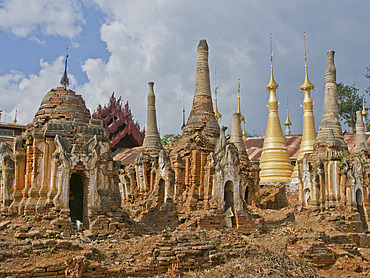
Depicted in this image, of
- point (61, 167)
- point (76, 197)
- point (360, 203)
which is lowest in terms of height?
point (360, 203)

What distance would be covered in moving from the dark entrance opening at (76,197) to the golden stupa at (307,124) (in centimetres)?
1801

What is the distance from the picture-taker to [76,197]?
1520 centimetres

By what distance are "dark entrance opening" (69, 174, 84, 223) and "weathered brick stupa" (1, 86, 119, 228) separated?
9.7 inches

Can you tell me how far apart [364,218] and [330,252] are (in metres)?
8.27

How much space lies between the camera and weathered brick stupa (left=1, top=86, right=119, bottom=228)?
1347 centimetres

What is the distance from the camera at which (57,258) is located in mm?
10102

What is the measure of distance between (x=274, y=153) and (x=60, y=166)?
20537 mm

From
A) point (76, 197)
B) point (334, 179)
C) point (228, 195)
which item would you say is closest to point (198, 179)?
point (228, 195)

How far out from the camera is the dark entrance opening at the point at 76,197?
49.2 feet

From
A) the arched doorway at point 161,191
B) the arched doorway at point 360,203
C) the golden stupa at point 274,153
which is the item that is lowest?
the arched doorway at point 360,203

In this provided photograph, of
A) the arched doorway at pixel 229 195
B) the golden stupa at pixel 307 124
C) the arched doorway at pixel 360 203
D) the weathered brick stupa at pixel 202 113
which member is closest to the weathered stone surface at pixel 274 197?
the golden stupa at pixel 307 124

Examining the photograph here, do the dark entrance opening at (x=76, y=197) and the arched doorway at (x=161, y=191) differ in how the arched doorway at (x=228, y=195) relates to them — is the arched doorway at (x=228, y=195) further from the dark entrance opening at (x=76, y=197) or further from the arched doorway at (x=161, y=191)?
the dark entrance opening at (x=76, y=197)

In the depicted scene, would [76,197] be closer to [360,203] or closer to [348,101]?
[360,203]

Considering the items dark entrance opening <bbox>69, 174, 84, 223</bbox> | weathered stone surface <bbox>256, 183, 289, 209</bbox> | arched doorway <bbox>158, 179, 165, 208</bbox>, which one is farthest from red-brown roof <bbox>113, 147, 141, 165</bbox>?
dark entrance opening <bbox>69, 174, 84, 223</bbox>
